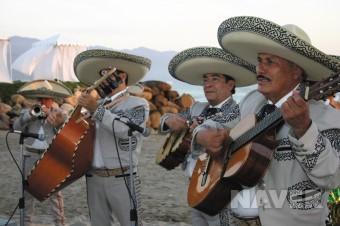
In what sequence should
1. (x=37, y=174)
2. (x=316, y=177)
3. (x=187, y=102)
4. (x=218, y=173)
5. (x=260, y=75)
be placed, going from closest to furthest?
(x=316, y=177)
(x=260, y=75)
(x=218, y=173)
(x=37, y=174)
(x=187, y=102)

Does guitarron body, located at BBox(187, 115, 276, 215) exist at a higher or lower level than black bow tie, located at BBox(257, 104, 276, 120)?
lower

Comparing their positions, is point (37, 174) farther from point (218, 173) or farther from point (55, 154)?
point (218, 173)

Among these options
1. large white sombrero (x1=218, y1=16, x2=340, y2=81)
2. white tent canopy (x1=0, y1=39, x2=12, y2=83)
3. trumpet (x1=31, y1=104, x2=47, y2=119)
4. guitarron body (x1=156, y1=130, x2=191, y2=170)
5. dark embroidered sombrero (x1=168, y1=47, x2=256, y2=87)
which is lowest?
white tent canopy (x1=0, y1=39, x2=12, y2=83)

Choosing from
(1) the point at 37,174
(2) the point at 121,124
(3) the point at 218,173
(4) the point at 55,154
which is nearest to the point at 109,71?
(2) the point at 121,124

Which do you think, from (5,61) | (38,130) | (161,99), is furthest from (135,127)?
(5,61)

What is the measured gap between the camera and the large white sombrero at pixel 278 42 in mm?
2400

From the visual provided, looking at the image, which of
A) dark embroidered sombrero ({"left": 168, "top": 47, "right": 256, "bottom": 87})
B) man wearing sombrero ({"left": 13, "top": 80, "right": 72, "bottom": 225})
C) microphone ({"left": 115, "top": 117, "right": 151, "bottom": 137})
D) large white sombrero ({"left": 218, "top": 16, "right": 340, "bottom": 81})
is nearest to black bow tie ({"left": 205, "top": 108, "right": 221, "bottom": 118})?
dark embroidered sombrero ({"left": 168, "top": 47, "right": 256, "bottom": 87})

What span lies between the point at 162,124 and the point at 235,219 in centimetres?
Answer: 148

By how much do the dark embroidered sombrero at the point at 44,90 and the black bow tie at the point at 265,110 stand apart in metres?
4.32

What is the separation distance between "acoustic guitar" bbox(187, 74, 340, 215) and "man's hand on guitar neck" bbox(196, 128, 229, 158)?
1.7 inches

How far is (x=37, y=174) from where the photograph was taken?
446 cm

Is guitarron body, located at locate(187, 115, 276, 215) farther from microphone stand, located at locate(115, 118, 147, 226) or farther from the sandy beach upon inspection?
the sandy beach

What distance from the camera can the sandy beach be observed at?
6734 millimetres

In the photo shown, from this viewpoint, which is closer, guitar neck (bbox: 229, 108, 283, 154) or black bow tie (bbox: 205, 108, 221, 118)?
guitar neck (bbox: 229, 108, 283, 154)
